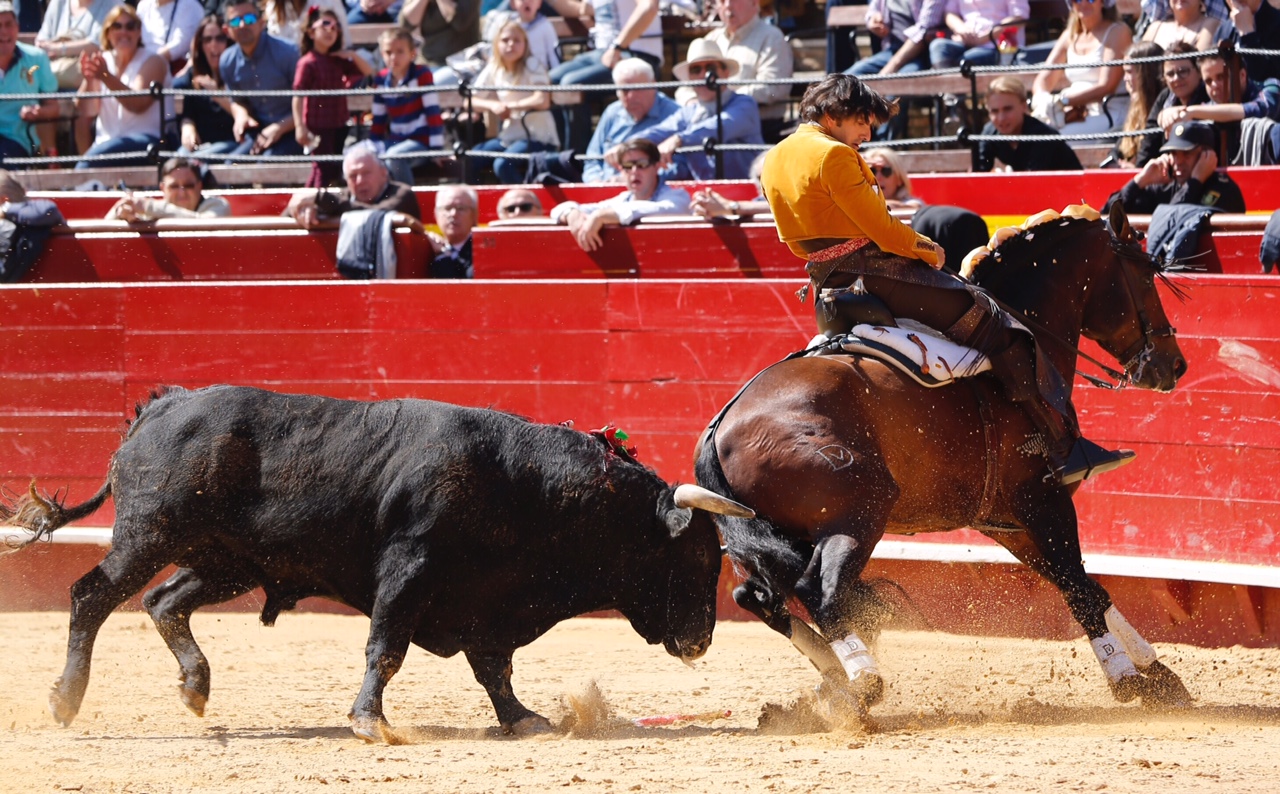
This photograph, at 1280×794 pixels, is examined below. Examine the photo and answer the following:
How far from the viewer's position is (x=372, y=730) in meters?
5.02

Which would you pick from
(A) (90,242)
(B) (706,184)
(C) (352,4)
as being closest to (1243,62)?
(B) (706,184)

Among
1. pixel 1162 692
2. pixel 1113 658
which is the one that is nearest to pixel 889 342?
pixel 1113 658

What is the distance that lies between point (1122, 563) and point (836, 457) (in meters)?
2.47

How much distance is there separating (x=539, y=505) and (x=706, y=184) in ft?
13.9

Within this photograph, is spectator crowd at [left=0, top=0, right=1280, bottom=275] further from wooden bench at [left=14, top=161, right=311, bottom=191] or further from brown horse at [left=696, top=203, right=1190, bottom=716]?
brown horse at [left=696, top=203, right=1190, bottom=716]

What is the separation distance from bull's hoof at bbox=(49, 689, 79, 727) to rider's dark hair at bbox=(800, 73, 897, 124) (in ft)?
9.86

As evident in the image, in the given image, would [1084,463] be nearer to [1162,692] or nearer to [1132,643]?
[1132,643]

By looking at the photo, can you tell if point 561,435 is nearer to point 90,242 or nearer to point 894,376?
point 894,376

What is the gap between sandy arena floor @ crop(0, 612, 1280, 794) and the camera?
431 centimetres

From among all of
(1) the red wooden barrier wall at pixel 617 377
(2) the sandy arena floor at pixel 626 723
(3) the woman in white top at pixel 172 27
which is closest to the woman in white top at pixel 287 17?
(3) the woman in white top at pixel 172 27

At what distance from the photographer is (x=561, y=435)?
5422 mm

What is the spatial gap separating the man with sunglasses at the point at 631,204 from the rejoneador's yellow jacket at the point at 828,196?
3056 millimetres

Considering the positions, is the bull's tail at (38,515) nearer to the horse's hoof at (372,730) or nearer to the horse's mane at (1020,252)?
the horse's hoof at (372,730)

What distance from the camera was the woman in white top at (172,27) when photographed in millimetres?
12414
